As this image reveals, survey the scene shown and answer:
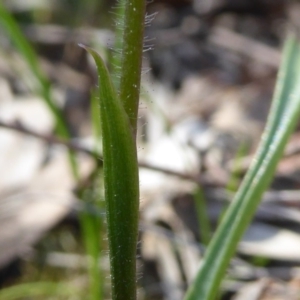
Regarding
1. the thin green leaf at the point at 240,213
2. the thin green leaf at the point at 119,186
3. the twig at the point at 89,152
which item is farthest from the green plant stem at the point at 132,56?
the twig at the point at 89,152

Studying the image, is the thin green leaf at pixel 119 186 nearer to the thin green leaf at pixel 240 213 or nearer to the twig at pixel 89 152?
the thin green leaf at pixel 240 213

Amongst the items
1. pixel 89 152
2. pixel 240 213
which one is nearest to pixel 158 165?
pixel 89 152

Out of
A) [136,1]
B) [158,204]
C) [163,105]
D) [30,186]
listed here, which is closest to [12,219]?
[30,186]

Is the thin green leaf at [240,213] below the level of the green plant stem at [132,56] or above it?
below

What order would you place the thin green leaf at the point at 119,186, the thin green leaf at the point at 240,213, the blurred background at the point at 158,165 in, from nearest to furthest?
the thin green leaf at the point at 119,186 → the thin green leaf at the point at 240,213 → the blurred background at the point at 158,165

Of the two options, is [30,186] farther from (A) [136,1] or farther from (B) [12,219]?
(A) [136,1]

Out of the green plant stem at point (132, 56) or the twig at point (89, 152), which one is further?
the twig at point (89, 152)

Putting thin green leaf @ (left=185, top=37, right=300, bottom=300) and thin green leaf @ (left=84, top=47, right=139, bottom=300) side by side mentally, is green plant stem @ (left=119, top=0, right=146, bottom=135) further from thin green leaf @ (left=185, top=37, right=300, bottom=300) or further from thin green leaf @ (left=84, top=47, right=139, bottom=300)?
thin green leaf @ (left=185, top=37, right=300, bottom=300)
